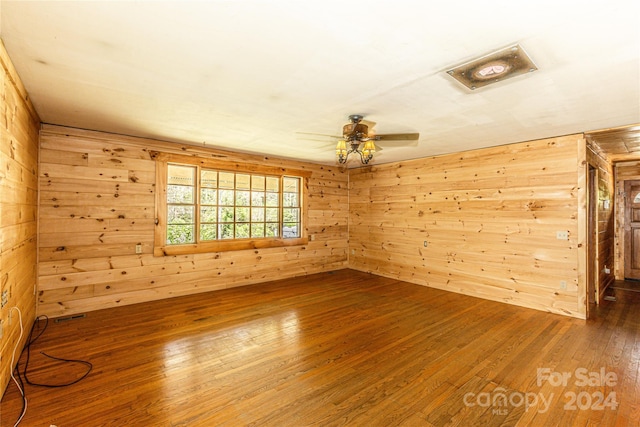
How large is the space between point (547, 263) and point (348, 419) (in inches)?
143

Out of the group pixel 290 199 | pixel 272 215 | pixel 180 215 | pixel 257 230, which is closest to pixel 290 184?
pixel 290 199

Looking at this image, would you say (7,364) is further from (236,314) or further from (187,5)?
(187,5)

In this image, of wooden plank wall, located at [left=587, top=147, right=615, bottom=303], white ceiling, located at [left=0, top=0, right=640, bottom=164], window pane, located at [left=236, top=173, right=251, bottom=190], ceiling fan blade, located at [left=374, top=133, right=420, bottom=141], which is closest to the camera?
white ceiling, located at [left=0, top=0, right=640, bottom=164]

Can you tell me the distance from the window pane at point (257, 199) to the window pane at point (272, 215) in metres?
0.24

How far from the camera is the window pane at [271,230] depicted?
581 cm

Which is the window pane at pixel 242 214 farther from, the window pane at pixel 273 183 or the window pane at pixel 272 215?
the window pane at pixel 273 183

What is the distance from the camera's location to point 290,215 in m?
6.19

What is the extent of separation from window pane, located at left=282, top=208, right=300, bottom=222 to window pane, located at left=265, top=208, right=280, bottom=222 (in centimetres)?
15

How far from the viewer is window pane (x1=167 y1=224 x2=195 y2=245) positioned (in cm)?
468

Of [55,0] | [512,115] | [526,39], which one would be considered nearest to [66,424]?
[55,0]

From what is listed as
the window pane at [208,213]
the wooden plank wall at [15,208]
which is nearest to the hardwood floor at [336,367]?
the wooden plank wall at [15,208]

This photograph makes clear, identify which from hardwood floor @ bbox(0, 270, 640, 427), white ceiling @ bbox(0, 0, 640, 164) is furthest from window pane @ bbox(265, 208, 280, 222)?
white ceiling @ bbox(0, 0, 640, 164)

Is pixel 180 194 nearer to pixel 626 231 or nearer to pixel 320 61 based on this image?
pixel 320 61

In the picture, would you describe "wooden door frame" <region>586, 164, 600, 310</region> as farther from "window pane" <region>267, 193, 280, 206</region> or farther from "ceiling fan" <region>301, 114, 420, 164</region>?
"window pane" <region>267, 193, 280, 206</region>
